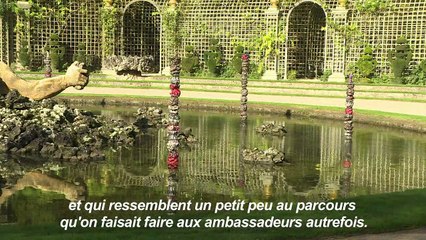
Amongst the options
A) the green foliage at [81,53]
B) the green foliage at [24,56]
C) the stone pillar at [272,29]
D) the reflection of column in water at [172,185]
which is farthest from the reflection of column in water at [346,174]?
the green foliage at [24,56]

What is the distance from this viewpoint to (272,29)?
5091 cm

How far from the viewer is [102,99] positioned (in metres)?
42.1

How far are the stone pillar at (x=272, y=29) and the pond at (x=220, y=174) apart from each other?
2144 centimetres

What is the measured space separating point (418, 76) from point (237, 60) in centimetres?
1375

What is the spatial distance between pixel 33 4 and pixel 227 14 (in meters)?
16.4

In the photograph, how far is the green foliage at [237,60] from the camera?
49906 mm

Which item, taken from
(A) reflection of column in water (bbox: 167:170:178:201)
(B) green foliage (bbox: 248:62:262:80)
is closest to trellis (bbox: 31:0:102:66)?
(B) green foliage (bbox: 248:62:262:80)

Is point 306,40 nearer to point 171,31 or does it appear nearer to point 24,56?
point 171,31

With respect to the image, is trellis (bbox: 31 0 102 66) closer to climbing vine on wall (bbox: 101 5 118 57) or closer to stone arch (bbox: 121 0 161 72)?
climbing vine on wall (bbox: 101 5 118 57)

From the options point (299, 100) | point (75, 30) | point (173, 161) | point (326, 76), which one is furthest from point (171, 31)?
point (173, 161)

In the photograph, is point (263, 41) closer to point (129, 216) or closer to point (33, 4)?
point (33, 4)

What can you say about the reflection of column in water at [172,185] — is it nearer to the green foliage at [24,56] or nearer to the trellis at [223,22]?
the trellis at [223,22]

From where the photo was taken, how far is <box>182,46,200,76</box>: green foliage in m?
51.9

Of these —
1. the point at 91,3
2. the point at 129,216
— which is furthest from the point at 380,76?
the point at 129,216
